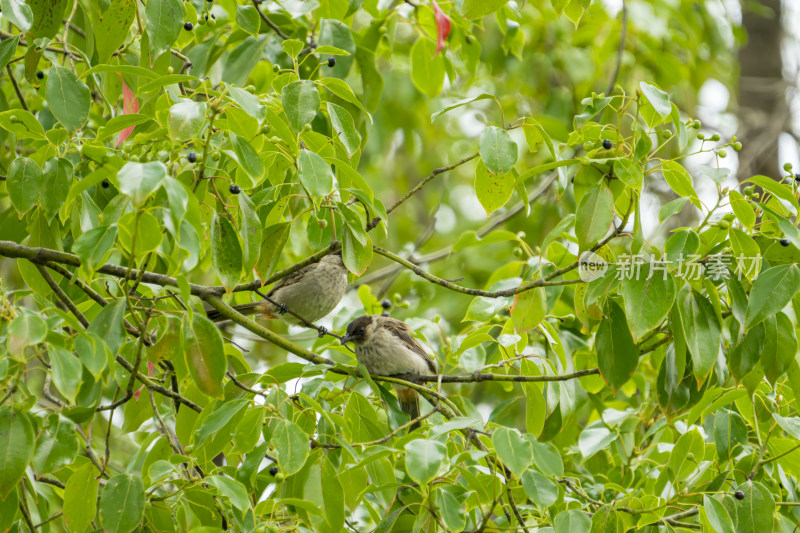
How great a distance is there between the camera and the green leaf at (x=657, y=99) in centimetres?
279

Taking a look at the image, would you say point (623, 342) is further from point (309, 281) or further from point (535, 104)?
point (535, 104)

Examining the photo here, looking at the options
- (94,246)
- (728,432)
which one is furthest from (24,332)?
(728,432)

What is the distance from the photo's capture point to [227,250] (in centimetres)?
288

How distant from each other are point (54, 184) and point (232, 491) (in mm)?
1331

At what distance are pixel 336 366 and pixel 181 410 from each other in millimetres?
665

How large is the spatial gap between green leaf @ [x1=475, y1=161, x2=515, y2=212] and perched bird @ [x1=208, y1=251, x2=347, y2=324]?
2.74m

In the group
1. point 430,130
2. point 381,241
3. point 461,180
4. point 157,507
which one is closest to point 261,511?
point 157,507

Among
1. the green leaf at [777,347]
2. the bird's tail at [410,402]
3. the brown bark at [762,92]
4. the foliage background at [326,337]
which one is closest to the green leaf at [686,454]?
the foliage background at [326,337]

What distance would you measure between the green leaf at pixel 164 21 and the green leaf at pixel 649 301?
1841 millimetres

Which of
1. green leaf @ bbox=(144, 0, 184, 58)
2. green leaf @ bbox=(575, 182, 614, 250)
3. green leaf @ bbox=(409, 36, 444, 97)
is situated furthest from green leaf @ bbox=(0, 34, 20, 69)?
green leaf @ bbox=(575, 182, 614, 250)

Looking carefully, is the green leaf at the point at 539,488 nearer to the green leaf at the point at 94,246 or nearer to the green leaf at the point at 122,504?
the green leaf at the point at 122,504

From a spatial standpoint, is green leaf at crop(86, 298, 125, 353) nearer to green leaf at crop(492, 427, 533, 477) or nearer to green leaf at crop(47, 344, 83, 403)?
green leaf at crop(47, 344, 83, 403)

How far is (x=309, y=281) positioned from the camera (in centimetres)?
601

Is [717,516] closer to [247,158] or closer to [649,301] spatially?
[649,301]
